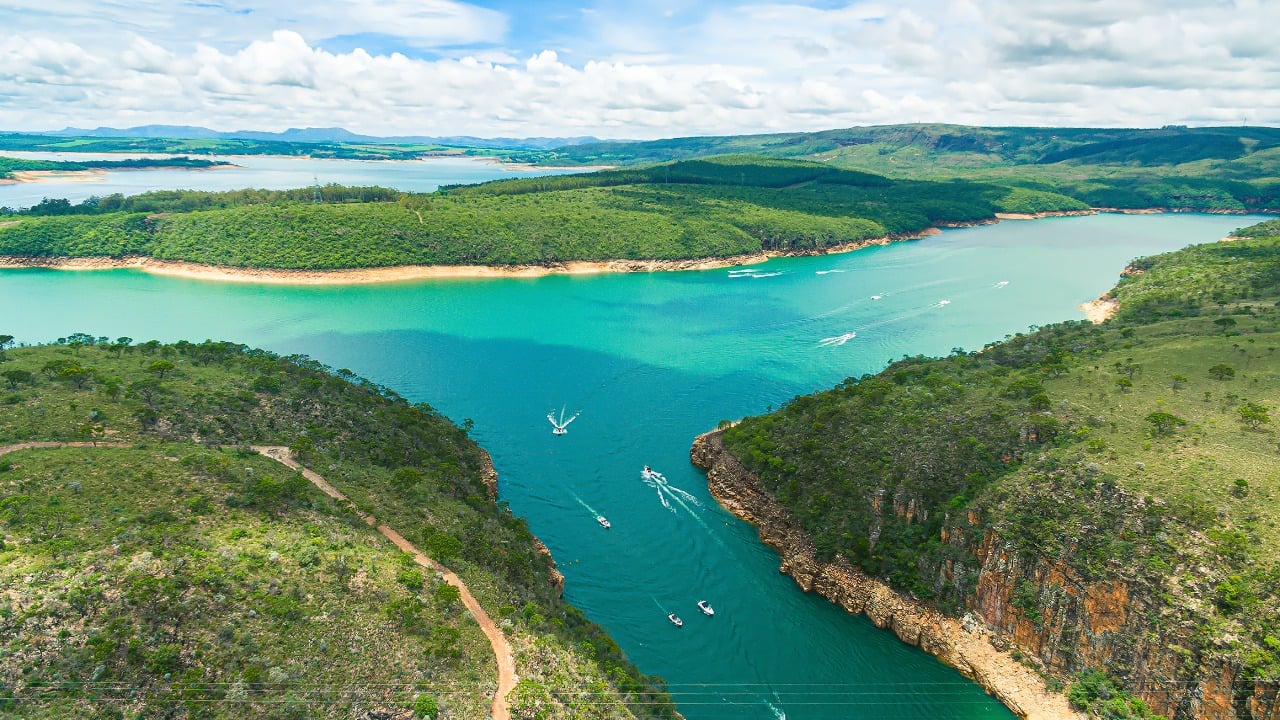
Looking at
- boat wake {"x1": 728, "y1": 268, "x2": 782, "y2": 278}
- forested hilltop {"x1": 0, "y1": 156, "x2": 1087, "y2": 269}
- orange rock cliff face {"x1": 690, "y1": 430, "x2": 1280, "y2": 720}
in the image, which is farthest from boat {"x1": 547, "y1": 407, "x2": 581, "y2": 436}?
boat wake {"x1": 728, "y1": 268, "x2": 782, "y2": 278}

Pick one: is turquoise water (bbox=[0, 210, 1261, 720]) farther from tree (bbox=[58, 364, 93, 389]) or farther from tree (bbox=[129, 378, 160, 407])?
tree (bbox=[58, 364, 93, 389])

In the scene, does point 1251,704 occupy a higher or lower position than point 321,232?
lower

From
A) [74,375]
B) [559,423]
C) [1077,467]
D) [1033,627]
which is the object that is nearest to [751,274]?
[559,423]

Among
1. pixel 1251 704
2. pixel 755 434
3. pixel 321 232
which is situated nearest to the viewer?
pixel 1251 704

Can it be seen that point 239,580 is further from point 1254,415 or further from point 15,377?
point 1254,415

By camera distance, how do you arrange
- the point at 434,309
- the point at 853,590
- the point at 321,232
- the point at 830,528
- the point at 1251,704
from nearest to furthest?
the point at 1251,704 → the point at 853,590 → the point at 830,528 → the point at 434,309 → the point at 321,232

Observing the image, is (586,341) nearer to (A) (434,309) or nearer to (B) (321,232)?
(A) (434,309)

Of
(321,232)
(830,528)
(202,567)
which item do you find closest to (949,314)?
(830,528)

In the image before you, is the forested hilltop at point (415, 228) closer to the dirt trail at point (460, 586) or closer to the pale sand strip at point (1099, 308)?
the pale sand strip at point (1099, 308)
